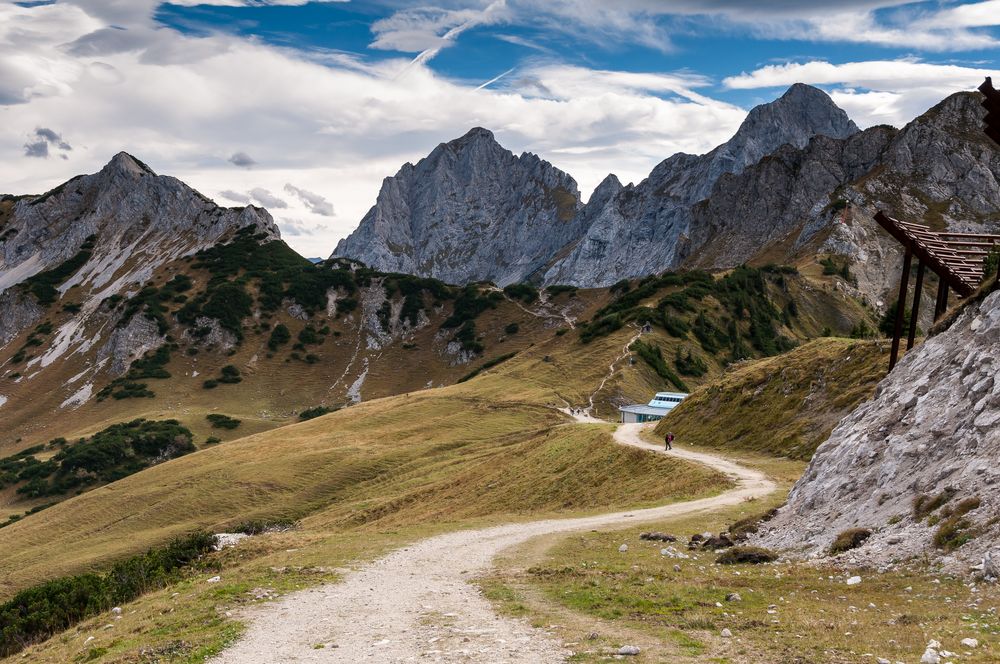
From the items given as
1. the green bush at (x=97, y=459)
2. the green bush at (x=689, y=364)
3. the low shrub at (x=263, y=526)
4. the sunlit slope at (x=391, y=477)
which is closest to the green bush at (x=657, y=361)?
the green bush at (x=689, y=364)

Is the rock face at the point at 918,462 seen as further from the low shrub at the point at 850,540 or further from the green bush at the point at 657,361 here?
the green bush at the point at 657,361

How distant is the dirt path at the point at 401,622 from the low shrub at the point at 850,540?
1029 centimetres

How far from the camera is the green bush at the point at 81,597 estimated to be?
4234 cm

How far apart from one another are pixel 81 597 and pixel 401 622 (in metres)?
38.6

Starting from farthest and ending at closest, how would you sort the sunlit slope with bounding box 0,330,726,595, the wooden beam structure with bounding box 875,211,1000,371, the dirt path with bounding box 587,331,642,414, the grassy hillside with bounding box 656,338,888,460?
the dirt path with bounding box 587,331,642,414 < the sunlit slope with bounding box 0,330,726,595 < the grassy hillside with bounding box 656,338,888,460 < the wooden beam structure with bounding box 875,211,1000,371

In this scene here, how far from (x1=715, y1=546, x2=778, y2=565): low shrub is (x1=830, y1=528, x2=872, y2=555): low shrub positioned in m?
2.30

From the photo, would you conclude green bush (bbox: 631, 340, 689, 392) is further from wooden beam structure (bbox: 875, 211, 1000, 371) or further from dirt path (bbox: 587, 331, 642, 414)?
wooden beam structure (bbox: 875, 211, 1000, 371)

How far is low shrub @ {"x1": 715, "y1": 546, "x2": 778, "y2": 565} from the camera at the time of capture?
24750 mm

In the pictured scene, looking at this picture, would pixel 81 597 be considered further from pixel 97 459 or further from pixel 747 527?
pixel 97 459

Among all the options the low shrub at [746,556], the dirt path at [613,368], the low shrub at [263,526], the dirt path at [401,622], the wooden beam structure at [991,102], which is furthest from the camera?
the dirt path at [613,368]

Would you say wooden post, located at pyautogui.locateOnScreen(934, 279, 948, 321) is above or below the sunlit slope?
above

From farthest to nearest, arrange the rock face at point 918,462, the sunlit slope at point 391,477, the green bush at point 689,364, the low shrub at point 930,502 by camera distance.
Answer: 1. the green bush at point 689,364
2. the sunlit slope at point 391,477
3. the low shrub at point 930,502
4. the rock face at point 918,462

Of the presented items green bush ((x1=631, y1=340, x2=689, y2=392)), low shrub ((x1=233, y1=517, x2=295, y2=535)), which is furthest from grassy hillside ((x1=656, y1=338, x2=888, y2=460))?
green bush ((x1=631, y1=340, x2=689, y2=392))

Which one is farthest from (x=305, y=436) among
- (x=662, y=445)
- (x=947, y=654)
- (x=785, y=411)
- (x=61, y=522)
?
(x=947, y=654)
